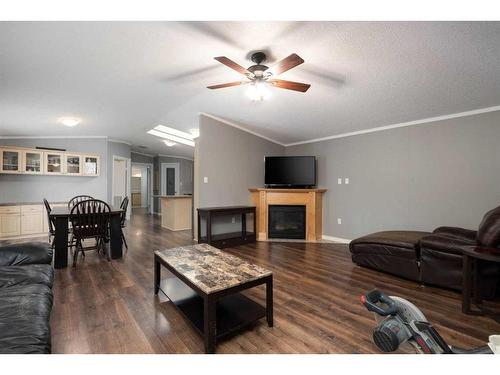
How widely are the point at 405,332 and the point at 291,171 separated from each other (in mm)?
4050

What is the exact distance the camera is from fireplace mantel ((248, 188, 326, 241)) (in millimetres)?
4668

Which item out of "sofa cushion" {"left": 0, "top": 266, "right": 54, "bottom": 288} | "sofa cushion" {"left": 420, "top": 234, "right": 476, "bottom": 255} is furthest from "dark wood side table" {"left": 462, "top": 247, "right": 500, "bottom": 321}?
"sofa cushion" {"left": 0, "top": 266, "right": 54, "bottom": 288}

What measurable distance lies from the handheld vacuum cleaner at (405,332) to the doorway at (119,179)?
697cm

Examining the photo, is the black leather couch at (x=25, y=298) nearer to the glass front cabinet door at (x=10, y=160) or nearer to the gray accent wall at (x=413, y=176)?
the glass front cabinet door at (x=10, y=160)

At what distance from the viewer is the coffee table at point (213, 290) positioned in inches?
59.2

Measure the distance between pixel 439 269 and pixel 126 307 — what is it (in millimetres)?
3131

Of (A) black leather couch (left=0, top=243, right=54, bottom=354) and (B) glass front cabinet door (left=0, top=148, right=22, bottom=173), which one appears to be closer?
(A) black leather couch (left=0, top=243, right=54, bottom=354)

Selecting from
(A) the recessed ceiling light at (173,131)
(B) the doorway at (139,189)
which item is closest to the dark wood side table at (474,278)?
(A) the recessed ceiling light at (173,131)

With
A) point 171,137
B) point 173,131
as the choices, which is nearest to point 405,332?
point 173,131

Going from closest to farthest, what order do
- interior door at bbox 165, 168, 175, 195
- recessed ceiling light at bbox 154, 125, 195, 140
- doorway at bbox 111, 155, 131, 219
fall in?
recessed ceiling light at bbox 154, 125, 195, 140
doorway at bbox 111, 155, 131, 219
interior door at bbox 165, 168, 175, 195

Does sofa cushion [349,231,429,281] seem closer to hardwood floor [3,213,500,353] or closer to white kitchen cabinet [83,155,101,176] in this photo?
hardwood floor [3,213,500,353]

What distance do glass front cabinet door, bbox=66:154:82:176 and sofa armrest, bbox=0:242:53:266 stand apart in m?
4.08

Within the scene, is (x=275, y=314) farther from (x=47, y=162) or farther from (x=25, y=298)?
(x=47, y=162)
